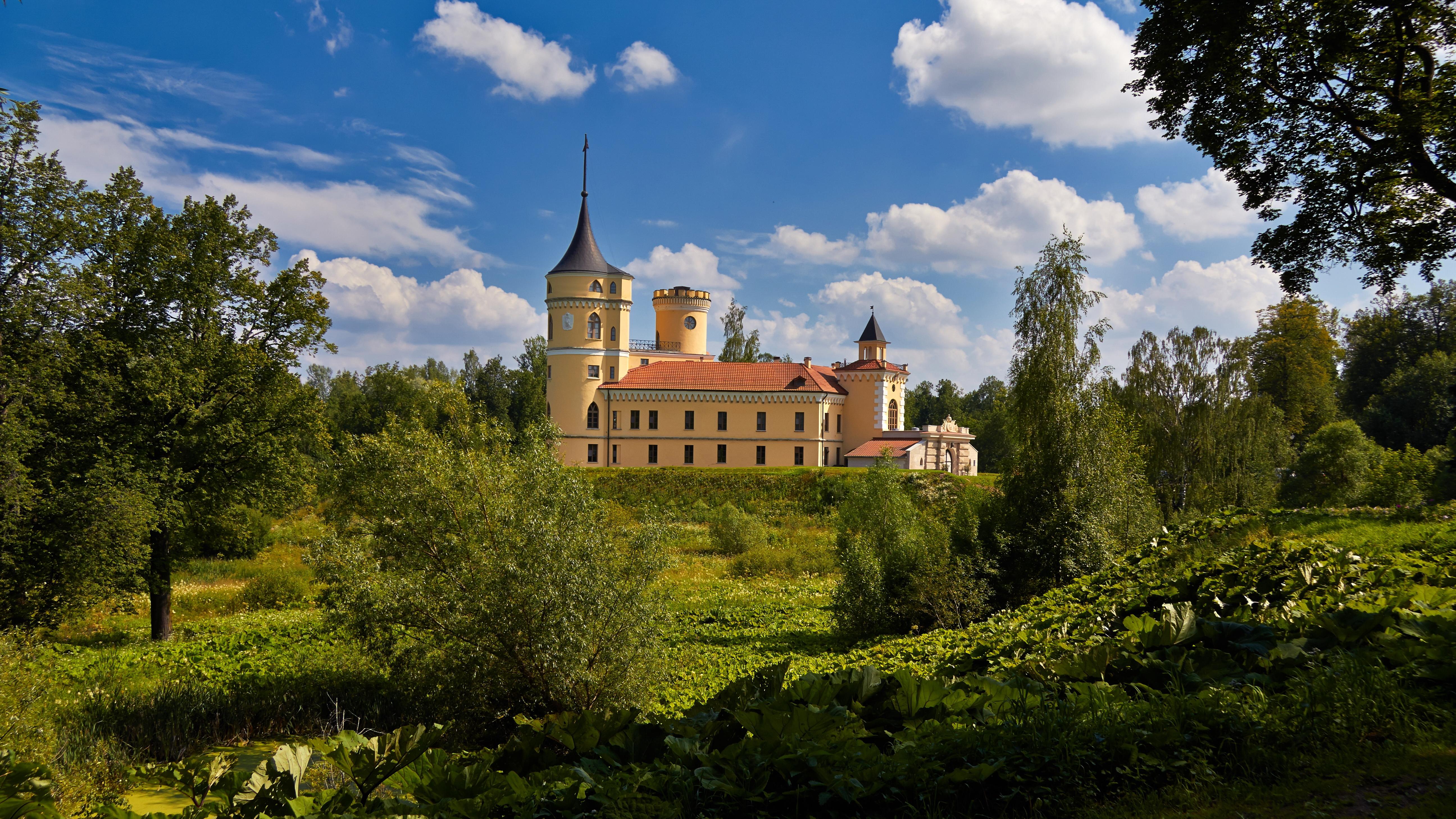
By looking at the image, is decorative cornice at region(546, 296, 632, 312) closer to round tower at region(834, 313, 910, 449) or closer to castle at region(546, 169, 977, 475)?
castle at region(546, 169, 977, 475)

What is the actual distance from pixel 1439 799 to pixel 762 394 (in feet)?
150

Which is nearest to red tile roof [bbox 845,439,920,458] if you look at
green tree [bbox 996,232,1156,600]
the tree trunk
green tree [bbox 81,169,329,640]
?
green tree [bbox 996,232,1156,600]

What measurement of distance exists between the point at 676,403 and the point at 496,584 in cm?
3864

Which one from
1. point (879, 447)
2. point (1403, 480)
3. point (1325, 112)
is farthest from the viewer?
point (879, 447)

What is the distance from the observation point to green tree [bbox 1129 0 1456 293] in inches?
344

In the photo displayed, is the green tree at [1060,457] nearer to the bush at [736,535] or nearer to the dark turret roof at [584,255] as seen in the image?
the bush at [736,535]

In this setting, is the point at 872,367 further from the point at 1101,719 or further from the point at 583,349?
the point at 1101,719

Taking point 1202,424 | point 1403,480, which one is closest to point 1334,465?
point 1202,424

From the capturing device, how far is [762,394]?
49.1m

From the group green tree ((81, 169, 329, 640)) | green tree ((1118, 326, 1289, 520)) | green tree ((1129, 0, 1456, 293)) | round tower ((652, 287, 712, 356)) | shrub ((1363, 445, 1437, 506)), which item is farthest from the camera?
round tower ((652, 287, 712, 356))

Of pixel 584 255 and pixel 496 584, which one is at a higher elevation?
pixel 584 255

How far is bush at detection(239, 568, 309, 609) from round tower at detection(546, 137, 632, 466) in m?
24.4

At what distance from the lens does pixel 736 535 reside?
1257 inches

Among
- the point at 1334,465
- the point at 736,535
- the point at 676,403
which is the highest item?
the point at 676,403
